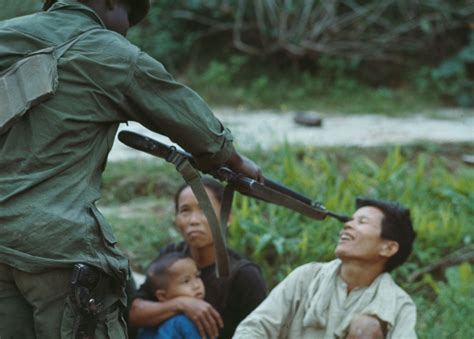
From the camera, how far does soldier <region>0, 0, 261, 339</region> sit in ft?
8.98

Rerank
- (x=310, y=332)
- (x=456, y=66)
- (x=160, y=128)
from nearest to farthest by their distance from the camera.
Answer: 1. (x=160, y=128)
2. (x=310, y=332)
3. (x=456, y=66)

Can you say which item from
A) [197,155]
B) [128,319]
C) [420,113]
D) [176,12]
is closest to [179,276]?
[128,319]

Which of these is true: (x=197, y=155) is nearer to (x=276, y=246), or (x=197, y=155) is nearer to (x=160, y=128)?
(x=160, y=128)

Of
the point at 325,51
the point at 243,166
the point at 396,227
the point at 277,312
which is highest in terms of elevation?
the point at 243,166

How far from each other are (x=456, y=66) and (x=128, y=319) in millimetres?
7431

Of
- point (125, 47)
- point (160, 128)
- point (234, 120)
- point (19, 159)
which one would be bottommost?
point (234, 120)

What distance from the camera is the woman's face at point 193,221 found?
433 cm

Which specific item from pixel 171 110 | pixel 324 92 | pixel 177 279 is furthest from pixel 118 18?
pixel 324 92

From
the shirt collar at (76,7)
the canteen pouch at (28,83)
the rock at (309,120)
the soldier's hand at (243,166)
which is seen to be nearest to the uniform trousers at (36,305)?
the canteen pouch at (28,83)

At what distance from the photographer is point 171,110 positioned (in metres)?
2.87

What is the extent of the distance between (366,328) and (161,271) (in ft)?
3.23

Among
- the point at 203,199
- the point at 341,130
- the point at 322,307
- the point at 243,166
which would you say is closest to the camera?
the point at 203,199

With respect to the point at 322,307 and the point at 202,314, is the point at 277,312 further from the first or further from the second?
the point at 202,314

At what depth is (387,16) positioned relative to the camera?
439 inches
